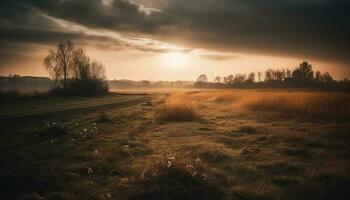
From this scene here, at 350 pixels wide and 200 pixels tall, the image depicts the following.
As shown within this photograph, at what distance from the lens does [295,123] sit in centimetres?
1505

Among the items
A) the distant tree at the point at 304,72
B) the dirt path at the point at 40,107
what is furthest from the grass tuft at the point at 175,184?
the distant tree at the point at 304,72

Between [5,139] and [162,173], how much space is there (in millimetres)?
9009

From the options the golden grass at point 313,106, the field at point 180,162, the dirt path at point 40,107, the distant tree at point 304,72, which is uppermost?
the distant tree at point 304,72

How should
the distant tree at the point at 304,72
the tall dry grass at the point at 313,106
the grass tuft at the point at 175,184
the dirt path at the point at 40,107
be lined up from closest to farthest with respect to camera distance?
1. the grass tuft at the point at 175,184
2. the tall dry grass at the point at 313,106
3. the dirt path at the point at 40,107
4. the distant tree at the point at 304,72

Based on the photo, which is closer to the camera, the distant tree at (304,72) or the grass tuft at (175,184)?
the grass tuft at (175,184)

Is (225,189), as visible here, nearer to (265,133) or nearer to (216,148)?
(216,148)

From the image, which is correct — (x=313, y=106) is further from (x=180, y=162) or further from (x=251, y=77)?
(x=251, y=77)

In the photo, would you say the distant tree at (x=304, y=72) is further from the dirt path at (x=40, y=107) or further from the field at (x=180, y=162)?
the field at (x=180, y=162)

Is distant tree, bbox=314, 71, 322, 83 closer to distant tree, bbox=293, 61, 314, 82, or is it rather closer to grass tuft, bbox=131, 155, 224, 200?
distant tree, bbox=293, 61, 314, 82

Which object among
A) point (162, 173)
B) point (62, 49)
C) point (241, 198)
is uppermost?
point (62, 49)

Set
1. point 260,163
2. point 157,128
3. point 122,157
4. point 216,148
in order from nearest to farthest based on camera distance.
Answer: point 260,163
point 122,157
point 216,148
point 157,128

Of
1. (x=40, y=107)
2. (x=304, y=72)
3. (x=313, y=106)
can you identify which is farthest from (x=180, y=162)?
(x=304, y=72)

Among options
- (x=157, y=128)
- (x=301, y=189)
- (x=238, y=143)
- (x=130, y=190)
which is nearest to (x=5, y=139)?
(x=157, y=128)

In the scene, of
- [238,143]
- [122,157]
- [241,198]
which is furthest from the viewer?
[238,143]
